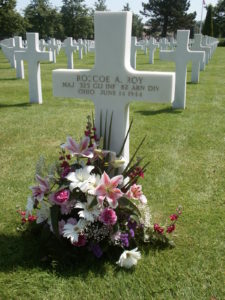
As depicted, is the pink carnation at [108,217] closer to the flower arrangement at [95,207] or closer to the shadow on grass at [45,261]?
the flower arrangement at [95,207]

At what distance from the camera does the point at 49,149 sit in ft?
16.3

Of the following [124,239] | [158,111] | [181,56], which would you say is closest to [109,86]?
[124,239]

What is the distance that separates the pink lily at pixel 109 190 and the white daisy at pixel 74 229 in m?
0.25

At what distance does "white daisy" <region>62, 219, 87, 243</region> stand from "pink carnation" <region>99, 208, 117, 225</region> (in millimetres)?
145

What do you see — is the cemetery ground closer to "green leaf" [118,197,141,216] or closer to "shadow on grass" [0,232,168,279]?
"shadow on grass" [0,232,168,279]

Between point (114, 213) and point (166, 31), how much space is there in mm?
60256

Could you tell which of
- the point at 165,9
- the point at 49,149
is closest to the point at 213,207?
the point at 49,149

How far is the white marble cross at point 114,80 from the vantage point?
2689 mm

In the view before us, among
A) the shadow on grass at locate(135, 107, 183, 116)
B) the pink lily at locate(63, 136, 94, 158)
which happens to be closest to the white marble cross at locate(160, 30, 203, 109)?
the shadow on grass at locate(135, 107, 183, 116)

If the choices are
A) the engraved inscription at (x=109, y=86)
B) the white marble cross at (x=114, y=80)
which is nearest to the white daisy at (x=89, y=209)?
the white marble cross at (x=114, y=80)

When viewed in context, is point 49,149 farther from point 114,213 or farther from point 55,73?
point 114,213

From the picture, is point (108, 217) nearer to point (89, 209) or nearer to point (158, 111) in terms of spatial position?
point (89, 209)

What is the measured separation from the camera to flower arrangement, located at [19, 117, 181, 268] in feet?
8.01

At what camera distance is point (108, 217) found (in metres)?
2.42
